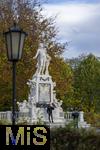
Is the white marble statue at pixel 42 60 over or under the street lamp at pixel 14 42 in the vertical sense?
over

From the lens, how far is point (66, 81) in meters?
49.9

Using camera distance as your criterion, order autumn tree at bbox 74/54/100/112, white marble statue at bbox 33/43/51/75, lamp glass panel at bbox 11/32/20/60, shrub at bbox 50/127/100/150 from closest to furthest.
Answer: lamp glass panel at bbox 11/32/20/60 → shrub at bbox 50/127/100/150 → white marble statue at bbox 33/43/51/75 → autumn tree at bbox 74/54/100/112

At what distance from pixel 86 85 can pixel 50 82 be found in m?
34.4

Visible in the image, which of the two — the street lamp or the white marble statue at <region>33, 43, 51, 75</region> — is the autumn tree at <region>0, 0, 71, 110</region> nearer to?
the white marble statue at <region>33, 43, 51, 75</region>

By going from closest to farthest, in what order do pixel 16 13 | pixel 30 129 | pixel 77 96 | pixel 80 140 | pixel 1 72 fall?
pixel 30 129
pixel 80 140
pixel 1 72
pixel 16 13
pixel 77 96

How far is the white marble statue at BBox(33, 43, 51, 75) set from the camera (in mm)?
42781

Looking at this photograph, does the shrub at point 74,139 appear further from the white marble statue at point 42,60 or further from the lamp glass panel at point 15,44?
the white marble statue at point 42,60

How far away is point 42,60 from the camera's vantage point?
42875 mm

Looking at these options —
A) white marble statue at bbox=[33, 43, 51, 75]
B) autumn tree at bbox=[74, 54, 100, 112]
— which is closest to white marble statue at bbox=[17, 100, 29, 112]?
white marble statue at bbox=[33, 43, 51, 75]

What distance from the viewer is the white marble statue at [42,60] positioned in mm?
42781

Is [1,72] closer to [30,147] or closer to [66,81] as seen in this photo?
[66,81]

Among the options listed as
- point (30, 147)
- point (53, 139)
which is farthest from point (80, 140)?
point (30, 147)

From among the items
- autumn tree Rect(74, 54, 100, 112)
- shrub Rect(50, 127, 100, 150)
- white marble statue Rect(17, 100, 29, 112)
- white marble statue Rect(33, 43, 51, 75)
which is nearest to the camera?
shrub Rect(50, 127, 100, 150)

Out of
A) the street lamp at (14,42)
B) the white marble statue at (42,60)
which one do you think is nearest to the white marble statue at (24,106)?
the white marble statue at (42,60)
